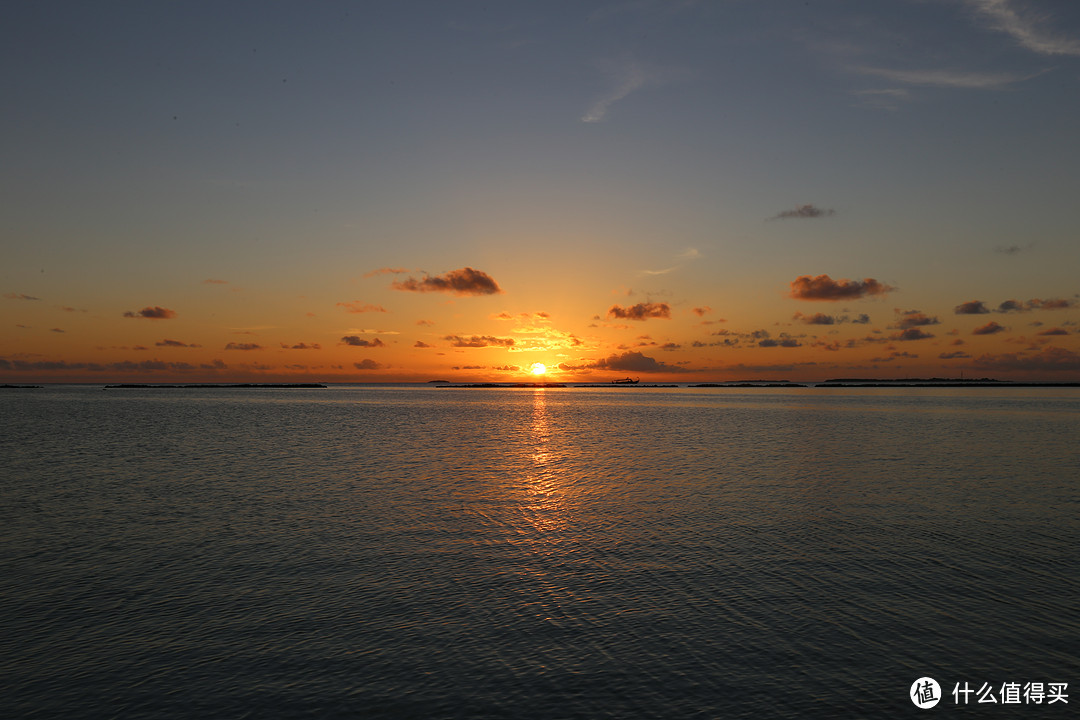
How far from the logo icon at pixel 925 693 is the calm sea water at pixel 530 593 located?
0.78ft

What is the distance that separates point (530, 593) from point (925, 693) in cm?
1053

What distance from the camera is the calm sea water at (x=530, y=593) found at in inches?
530

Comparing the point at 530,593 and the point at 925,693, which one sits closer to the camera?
the point at 925,693

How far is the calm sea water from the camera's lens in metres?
13.5

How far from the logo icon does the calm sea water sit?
0.24m

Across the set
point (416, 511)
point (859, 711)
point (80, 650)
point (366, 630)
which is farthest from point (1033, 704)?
point (416, 511)

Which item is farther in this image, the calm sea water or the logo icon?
the calm sea water

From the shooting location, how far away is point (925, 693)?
13.4m

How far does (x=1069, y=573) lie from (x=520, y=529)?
20.1 m

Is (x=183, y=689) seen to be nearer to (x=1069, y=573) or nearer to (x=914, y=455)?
(x=1069, y=573)

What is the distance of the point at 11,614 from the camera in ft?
57.7

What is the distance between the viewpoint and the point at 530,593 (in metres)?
19.6

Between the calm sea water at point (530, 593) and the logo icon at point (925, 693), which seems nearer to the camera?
the logo icon at point (925, 693)

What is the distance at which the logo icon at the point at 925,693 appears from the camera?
13047 millimetres
